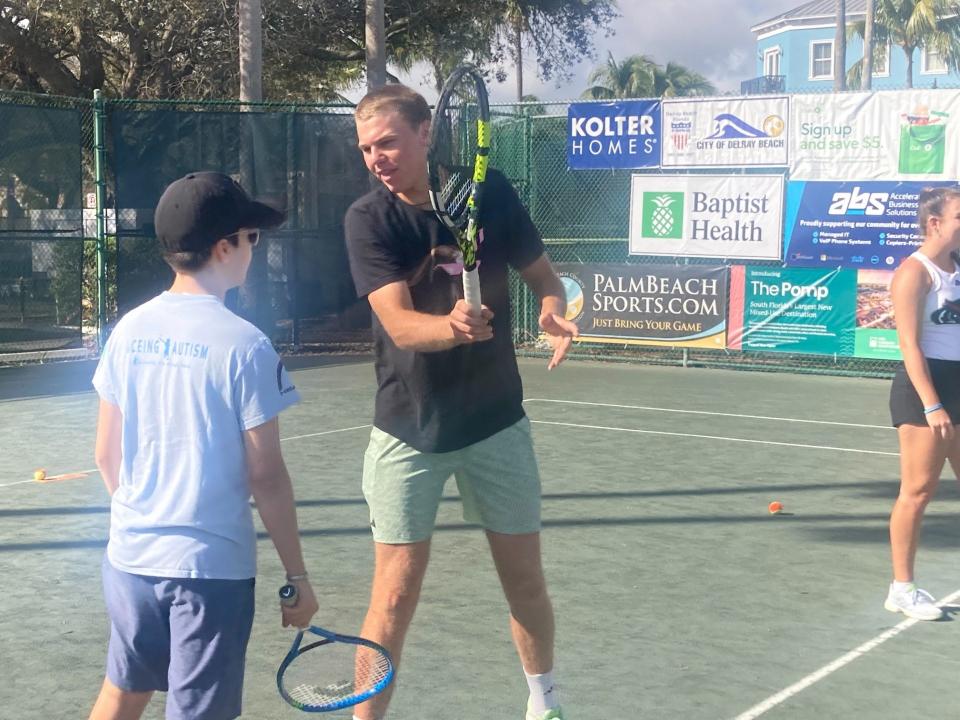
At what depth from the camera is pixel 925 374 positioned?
5359 mm

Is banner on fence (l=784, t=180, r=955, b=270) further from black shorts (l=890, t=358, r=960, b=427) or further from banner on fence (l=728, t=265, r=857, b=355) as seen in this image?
black shorts (l=890, t=358, r=960, b=427)

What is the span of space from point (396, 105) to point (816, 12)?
64401 millimetres

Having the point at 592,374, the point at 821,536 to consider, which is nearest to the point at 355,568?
the point at 821,536

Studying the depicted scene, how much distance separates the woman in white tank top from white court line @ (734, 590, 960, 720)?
0.68 feet

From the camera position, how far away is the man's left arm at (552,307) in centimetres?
383

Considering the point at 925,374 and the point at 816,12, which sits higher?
the point at 816,12

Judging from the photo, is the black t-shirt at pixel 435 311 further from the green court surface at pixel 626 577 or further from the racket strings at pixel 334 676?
the green court surface at pixel 626 577

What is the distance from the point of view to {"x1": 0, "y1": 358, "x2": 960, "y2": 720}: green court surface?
15.1 feet

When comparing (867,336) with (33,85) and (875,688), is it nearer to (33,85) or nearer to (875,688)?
(875,688)

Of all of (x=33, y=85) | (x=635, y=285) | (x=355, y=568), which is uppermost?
(x=33, y=85)

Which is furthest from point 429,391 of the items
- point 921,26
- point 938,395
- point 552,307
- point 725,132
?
point 921,26

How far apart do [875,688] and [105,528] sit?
418 centimetres

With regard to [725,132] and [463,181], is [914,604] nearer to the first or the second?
[463,181]

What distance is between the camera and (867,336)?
13.3 metres
